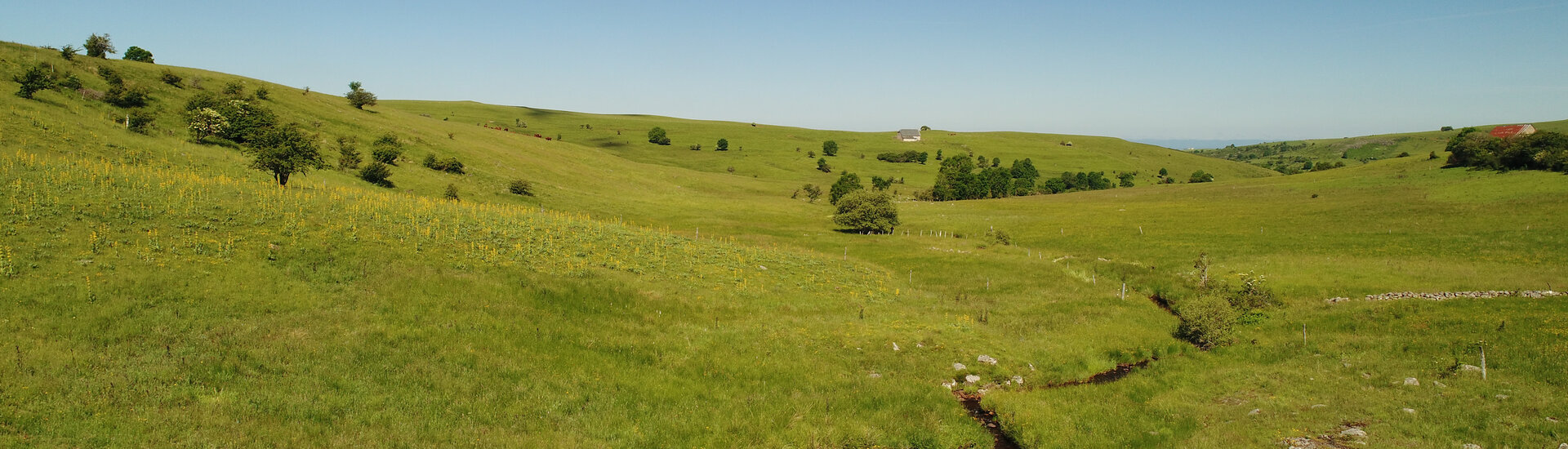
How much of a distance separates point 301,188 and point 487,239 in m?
17.2

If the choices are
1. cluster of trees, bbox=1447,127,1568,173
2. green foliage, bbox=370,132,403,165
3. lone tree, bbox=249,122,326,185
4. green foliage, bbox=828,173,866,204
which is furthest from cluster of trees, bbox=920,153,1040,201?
lone tree, bbox=249,122,326,185

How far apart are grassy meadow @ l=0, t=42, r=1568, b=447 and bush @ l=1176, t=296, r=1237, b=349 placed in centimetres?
96

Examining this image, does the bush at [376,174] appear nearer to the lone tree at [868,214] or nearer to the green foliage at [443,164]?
the green foliage at [443,164]

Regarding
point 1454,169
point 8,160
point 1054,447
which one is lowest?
point 1054,447

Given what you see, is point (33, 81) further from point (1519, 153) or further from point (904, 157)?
point (904, 157)

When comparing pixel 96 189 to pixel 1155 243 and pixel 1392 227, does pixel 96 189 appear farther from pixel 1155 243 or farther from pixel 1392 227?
pixel 1392 227

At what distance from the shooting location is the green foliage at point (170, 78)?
72.7 metres

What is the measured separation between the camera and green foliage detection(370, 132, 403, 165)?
68625 millimetres

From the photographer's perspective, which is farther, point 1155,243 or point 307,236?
point 1155,243

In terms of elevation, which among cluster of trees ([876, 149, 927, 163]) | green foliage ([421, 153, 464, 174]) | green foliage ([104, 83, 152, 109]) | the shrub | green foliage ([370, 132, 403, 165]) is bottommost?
the shrub

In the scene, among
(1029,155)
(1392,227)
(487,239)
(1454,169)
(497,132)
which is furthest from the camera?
(1029,155)

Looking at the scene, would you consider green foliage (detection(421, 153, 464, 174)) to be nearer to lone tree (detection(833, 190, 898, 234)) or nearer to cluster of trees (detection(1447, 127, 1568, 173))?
Result: lone tree (detection(833, 190, 898, 234))

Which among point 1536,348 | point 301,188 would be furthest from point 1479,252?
point 301,188

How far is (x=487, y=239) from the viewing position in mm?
33844
